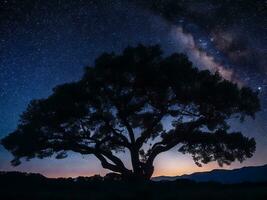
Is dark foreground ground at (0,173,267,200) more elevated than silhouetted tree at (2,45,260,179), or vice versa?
silhouetted tree at (2,45,260,179)

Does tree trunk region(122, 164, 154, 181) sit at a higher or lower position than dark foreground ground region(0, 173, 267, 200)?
higher

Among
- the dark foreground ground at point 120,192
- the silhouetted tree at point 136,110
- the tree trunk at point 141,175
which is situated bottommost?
the dark foreground ground at point 120,192

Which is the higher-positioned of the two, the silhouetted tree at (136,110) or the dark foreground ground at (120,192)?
the silhouetted tree at (136,110)

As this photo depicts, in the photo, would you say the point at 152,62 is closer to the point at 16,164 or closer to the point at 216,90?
the point at 216,90

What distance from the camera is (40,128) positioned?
24.2 meters

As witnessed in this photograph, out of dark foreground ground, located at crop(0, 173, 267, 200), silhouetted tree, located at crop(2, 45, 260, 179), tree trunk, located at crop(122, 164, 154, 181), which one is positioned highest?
silhouetted tree, located at crop(2, 45, 260, 179)

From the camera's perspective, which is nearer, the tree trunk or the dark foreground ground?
the dark foreground ground

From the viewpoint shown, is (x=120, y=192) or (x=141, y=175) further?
(x=141, y=175)

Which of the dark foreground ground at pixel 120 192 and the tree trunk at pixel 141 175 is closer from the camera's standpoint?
the dark foreground ground at pixel 120 192

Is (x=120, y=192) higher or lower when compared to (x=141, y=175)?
lower

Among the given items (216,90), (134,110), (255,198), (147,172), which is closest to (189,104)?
(216,90)

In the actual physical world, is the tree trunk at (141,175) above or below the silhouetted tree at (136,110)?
below

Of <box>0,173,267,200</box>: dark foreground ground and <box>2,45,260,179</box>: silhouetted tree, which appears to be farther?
<box>2,45,260,179</box>: silhouetted tree

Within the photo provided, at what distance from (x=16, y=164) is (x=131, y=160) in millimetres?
9203
